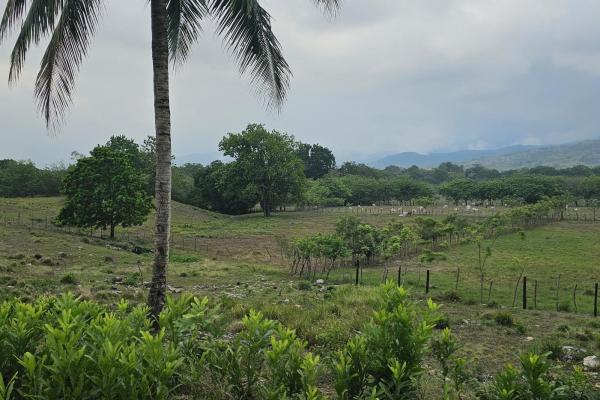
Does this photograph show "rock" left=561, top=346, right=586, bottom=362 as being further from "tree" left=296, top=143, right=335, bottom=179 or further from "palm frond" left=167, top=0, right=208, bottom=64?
"tree" left=296, top=143, right=335, bottom=179

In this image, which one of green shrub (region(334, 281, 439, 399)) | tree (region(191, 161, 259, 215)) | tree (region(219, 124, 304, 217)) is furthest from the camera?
tree (region(191, 161, 259, 215))

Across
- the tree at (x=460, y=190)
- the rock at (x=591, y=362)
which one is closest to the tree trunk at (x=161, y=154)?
the rock at (x=591, y=362)

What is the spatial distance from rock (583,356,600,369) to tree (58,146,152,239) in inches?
1164

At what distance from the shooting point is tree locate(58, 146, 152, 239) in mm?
32250

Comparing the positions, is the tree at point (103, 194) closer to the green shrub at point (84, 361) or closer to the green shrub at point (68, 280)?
the green shrub at point (68, 280)

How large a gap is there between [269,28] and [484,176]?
168437 millimetres

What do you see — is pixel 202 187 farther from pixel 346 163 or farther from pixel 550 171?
pixel 550 171

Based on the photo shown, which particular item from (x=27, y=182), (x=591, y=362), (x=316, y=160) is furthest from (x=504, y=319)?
(x=316, y=160)

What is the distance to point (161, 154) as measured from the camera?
7496mm

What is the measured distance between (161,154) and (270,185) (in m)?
56.4

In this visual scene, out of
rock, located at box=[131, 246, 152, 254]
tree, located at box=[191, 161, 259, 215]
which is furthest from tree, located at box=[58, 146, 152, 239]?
tree, located at box=[191, 161, 259, 215]

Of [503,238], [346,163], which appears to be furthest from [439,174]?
[503,238]

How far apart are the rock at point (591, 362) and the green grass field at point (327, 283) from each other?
0.89m

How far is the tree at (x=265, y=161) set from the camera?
6169 cm
